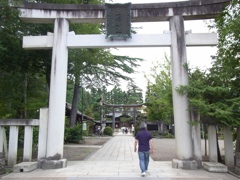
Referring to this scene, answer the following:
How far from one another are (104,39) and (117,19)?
99cm

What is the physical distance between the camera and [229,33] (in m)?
9.03

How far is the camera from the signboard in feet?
31.0

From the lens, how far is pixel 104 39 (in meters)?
9.52

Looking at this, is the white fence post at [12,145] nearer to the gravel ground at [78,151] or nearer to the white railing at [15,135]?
the white railing at [15,135]

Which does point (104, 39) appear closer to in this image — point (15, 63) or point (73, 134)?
point (15, 63)

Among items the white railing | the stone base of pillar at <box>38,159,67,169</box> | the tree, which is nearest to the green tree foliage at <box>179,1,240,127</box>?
the stone base of pillar at <box>38,159,67,169</box>

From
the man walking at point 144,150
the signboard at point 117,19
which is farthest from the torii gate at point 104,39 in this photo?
the man walking at point 144,150

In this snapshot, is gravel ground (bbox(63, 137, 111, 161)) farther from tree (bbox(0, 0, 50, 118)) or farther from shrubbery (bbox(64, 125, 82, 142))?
tree (bbox(0, 0, 50, 118))

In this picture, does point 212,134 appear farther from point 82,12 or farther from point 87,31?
point 87,31

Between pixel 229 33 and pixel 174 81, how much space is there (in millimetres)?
2797

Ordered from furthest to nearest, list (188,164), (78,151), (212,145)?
1. (78,151)
2. (212,145)
3. (188,164)

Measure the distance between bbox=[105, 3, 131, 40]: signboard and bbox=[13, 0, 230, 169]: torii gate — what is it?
23 centimetres

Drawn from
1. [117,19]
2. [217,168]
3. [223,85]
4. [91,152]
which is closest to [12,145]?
[91,152]

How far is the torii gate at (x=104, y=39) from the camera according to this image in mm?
8922
